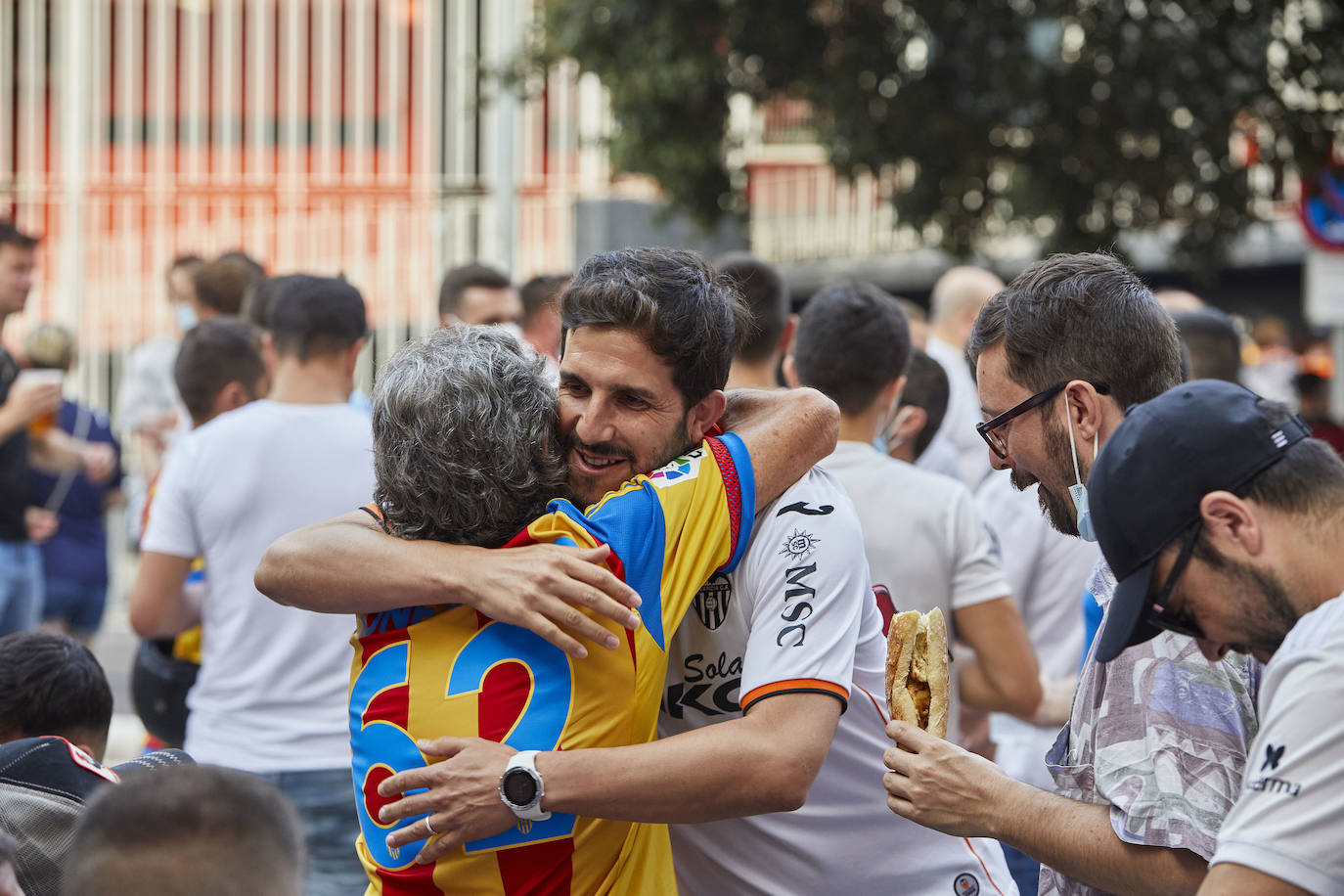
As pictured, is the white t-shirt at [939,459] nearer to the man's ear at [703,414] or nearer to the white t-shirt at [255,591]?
the white t-shirt at [255,591]

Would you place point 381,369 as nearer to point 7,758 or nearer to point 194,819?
point 7,758

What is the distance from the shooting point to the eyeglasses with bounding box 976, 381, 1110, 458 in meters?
2.40

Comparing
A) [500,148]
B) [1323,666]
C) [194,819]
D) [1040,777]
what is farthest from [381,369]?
[500,148]

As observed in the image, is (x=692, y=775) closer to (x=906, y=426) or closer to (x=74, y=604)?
(x=906, y=426)

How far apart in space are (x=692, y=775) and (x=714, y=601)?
41 centimetres

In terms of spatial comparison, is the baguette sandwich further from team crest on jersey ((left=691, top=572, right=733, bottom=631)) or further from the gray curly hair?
the gray curly hair

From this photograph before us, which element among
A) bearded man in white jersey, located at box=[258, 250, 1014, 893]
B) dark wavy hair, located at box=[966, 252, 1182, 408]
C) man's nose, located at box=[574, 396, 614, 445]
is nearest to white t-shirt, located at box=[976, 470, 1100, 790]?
bearded man in white jersey, located at box=[258, 250, 1014, 893]

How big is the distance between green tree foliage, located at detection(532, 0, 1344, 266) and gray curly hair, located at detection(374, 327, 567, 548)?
24.1 ft


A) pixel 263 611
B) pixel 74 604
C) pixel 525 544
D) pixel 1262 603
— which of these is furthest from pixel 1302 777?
pixel 74 604

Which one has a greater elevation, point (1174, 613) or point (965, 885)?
point (1174, 613)

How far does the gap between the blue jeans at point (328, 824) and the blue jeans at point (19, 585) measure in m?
2.91

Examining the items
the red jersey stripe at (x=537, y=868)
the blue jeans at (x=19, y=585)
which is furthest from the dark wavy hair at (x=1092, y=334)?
the blue jeans at (x=19, y=585)

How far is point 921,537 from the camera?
3.69 meters

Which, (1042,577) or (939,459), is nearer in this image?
(1042,577)
